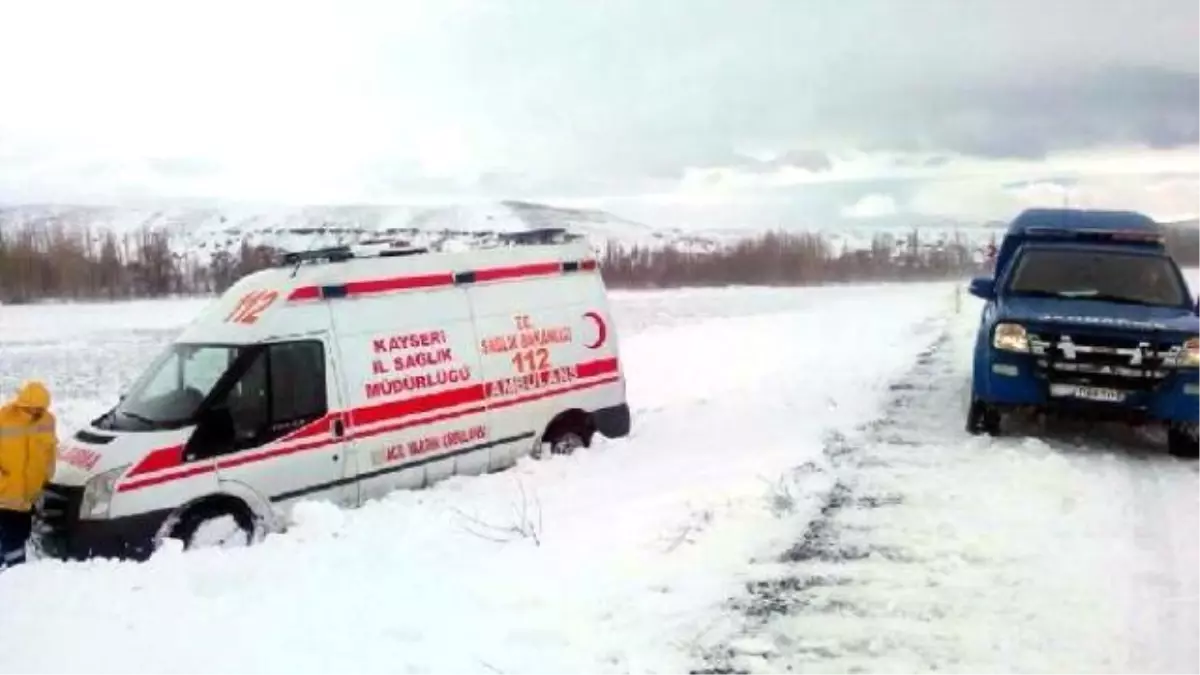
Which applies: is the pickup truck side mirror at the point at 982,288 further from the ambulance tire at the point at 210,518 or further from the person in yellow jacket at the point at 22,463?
the person in yellow jacket at the point at 22,463

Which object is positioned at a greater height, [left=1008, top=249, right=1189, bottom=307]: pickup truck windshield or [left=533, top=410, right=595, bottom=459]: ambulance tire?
[left=1008, top=249, right=1189, bottom=307]: pickup truck windshield

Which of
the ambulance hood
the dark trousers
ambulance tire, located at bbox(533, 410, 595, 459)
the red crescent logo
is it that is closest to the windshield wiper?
the ambulance hood

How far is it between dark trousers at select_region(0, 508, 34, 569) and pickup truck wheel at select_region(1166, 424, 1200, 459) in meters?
10.6

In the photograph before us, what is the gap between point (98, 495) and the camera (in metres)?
8.23

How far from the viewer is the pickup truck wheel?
10.8 m

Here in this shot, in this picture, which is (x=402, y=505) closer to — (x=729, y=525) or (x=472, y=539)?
(x=472, y=539)

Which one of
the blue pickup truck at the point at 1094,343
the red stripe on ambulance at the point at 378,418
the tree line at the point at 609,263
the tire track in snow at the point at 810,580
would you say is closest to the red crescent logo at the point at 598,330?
the red stripe on ambulance at the point at 378,418

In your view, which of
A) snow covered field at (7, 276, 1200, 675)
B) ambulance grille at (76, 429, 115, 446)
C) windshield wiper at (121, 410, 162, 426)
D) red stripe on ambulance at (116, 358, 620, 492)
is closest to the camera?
snow covered field at (7, 276, 1200, 675)

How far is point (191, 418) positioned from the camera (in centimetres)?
888

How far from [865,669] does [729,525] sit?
266 cm

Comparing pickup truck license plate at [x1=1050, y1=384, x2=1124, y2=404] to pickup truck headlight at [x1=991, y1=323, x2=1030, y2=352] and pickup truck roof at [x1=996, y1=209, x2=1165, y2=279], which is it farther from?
pickup truck roof at [x1=996, y1=209, x2=1165, y2=279]

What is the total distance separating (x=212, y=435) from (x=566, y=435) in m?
4.31

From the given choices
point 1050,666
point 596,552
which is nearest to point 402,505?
point 596,552

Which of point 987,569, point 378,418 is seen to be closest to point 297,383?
point 378,418
